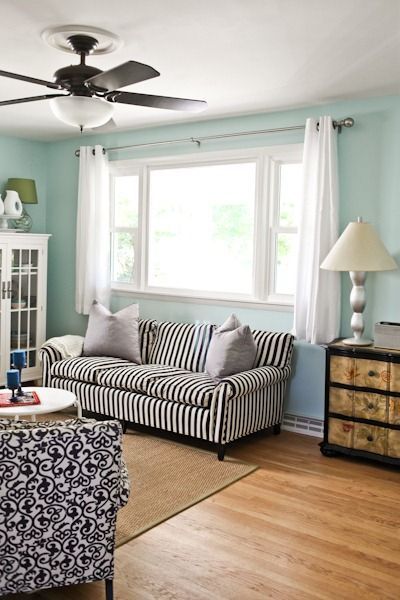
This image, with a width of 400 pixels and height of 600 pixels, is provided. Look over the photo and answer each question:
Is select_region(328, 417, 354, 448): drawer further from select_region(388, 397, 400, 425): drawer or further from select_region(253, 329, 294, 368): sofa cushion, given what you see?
A: select_region(253, 329, 294, 368): sofa cushion

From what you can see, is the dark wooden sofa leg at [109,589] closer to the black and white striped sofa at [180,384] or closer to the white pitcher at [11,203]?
the black and white striped sofa at [180,384]

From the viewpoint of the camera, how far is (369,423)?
4129mm

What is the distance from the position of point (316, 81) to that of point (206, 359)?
7.08 feet

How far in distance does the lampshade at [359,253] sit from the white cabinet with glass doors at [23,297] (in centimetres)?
311

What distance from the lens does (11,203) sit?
6.02m

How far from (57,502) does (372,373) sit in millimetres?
2504

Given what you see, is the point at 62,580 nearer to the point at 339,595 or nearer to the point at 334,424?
the point at 339,595

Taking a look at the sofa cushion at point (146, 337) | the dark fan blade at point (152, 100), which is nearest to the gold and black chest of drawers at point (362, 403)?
the sofa cushion at point (146, 337)

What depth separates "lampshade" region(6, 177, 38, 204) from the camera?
6168 mm

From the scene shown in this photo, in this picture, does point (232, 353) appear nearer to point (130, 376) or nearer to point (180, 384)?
point (180, 384)

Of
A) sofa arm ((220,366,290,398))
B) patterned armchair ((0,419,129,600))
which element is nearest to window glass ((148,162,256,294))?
sofa arm ((220,366,290,398))

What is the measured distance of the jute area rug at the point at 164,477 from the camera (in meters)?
3.30

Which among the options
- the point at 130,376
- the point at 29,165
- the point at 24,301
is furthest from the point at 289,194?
the point at 29,165

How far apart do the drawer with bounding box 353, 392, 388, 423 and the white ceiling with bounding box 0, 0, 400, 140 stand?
203 centimetres
